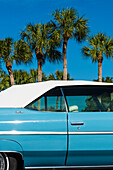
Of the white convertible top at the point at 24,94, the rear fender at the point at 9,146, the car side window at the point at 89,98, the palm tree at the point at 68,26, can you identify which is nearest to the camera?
the rear fender at the point at 9,146

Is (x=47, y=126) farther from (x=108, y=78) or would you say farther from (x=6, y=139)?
(x=108, y=78)

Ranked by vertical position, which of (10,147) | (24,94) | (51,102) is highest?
(24,94)

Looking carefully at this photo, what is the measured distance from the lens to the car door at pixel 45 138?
13.0 ft

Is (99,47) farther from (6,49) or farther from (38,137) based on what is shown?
(38,137)

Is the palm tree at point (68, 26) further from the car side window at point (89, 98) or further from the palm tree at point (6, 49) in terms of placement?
the car side window at point (89, 98)

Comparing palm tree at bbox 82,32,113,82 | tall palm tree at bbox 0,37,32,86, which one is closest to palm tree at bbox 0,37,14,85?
tall palm tree at bbox 0,37,32,86

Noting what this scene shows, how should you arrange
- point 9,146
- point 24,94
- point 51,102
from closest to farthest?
point 9,146 < point 24,94 < point 51,102

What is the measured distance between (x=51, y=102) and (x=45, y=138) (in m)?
0.67

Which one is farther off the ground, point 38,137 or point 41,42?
point 41,42

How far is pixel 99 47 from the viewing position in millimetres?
32281

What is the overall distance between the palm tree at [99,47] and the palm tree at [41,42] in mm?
3793

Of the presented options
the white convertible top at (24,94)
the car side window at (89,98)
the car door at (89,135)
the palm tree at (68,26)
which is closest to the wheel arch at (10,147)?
the white convertible top at (24,94)

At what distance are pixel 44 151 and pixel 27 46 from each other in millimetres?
29255

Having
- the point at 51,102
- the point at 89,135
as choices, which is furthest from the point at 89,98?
the point at 89,135
